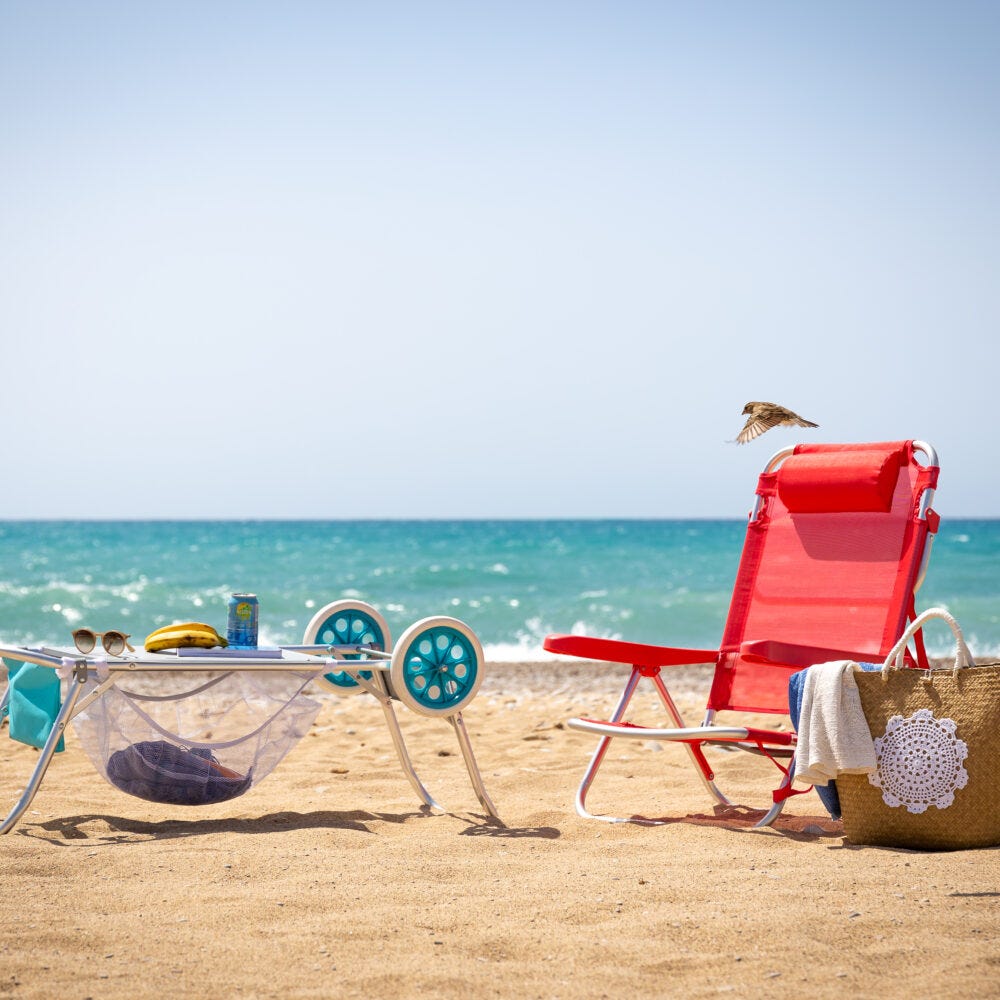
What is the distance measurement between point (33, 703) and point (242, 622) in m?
0.74

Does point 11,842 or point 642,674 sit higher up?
point 642,674

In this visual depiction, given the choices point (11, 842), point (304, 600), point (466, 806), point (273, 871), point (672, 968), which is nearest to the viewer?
point (672, 968)

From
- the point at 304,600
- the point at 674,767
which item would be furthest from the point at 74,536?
the point at 674,767

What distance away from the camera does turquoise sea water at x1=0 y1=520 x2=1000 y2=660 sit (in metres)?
16.3

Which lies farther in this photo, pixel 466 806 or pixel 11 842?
pixel 466 806

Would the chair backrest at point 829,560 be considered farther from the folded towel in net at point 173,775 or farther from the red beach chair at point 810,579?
the folded towel in net at point 173,775

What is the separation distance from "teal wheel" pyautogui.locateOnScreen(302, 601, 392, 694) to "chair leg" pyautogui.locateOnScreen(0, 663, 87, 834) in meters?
1.08

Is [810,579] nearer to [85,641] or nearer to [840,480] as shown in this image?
[840,480]

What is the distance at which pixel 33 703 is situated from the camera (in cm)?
393

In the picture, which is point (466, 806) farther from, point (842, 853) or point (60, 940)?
point (60, 940)

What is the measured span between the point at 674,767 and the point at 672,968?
278 centimetres

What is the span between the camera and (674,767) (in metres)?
5.17

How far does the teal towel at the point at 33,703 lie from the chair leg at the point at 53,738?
12.2 inches

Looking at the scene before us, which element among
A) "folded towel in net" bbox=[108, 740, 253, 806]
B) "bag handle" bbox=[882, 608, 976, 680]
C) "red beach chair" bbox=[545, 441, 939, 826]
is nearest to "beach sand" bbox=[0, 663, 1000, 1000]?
"folded towel in net" bbox=[108, 740, 253, 806]
